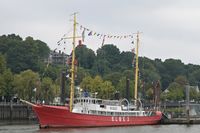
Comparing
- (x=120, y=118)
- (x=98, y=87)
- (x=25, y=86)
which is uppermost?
(x=98, y=87)

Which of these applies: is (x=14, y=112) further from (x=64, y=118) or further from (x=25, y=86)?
(x=64, y=118)

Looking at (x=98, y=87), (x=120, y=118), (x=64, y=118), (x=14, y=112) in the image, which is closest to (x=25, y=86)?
(x=14, y=112)

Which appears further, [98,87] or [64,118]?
[98,87]

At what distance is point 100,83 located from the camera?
16500 centimetres

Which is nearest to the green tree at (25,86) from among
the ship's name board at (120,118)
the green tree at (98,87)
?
the green tree at (98,87)

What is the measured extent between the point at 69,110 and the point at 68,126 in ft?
9.90

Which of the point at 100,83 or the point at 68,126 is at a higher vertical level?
the point at 100,83

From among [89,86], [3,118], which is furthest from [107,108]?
[89,86]

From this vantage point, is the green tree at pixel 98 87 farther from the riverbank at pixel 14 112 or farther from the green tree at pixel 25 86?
the riverbank at pixel 14 112

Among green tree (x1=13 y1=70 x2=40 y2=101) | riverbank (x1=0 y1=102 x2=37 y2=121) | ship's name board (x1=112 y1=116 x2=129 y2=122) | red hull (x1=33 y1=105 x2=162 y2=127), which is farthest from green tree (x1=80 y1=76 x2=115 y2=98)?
red hull (x1=33 y1=105 x2=162 y2=127)

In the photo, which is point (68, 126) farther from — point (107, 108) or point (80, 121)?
point (107, 108)

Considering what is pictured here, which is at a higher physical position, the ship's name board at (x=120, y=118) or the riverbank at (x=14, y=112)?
the riverbank at (x=14, y=112)

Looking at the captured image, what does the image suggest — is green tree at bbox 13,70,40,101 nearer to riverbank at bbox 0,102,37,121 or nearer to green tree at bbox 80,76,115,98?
riverbank at bbox 0,102,37,121

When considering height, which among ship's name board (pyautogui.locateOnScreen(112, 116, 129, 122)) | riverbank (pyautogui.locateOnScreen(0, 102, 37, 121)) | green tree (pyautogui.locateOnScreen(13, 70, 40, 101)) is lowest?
ship's name board (pyautogui.locateOnScreen(112, 116, 129, 122))
